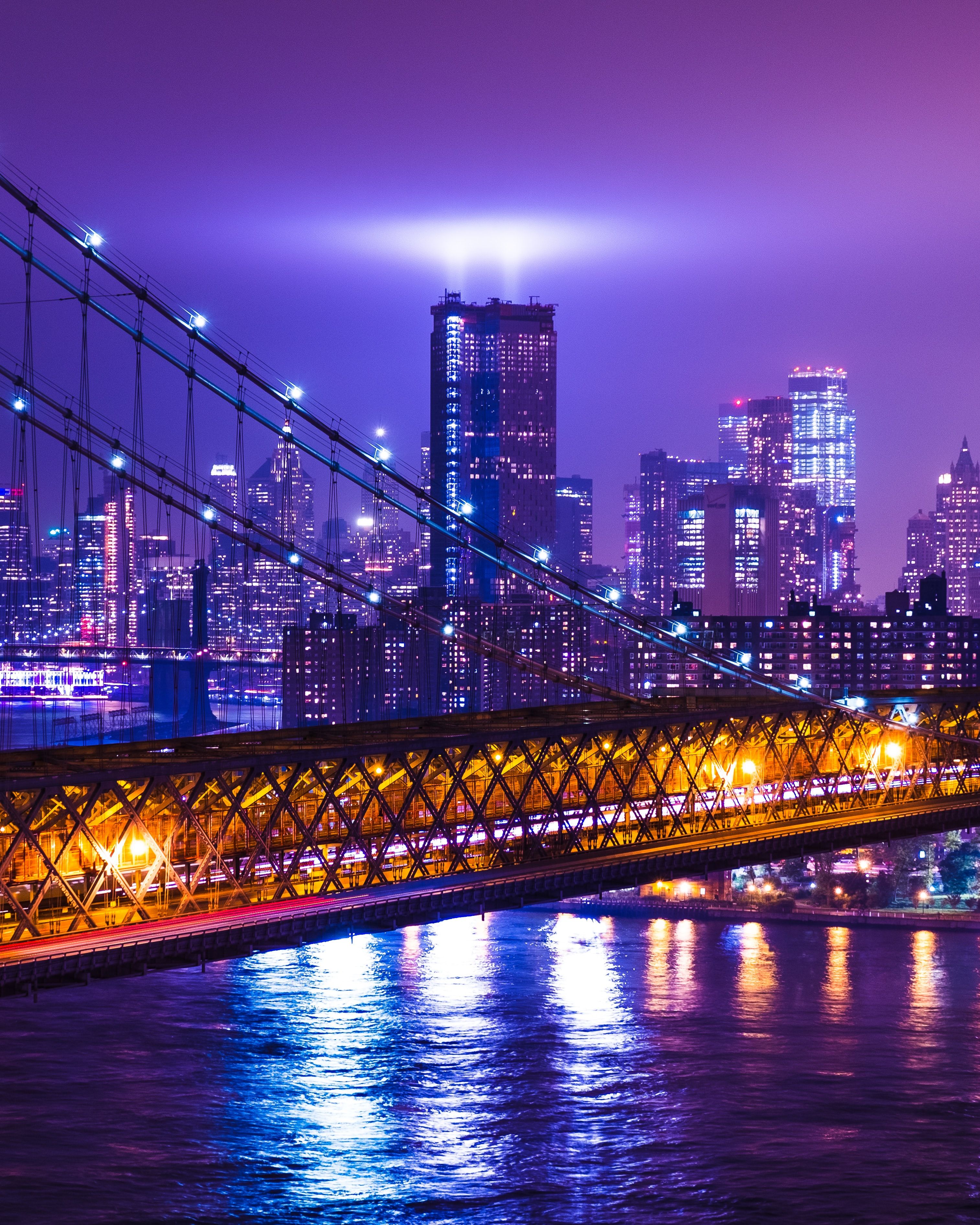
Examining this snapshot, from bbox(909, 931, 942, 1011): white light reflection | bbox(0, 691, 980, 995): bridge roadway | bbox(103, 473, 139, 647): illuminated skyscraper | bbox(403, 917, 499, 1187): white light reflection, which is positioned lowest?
bbox(909, 931, 942, 1011): white light reflection

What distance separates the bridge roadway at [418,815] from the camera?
39.5m

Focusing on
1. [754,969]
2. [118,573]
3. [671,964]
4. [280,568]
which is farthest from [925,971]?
[280,568]

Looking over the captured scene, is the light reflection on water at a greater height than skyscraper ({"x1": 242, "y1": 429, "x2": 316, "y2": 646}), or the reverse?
skyscraper ({"x1": 242, "y1": 429, "x2": 316, "y2": 646})

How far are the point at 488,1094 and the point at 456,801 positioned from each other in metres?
9.80

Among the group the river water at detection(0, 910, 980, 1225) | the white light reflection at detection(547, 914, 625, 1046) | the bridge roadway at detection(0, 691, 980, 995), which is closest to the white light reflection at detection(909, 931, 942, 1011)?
the river water at detection(0, 910, 980, 1225)

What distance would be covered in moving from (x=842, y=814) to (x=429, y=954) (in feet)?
54.4

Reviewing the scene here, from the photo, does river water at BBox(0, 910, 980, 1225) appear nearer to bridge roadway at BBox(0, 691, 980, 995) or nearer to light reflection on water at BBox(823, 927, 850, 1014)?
light reflection on water at BBox(823, 927, 850, 1014)

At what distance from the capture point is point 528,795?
53.6 m

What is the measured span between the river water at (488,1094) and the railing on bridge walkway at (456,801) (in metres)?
→ 5.25

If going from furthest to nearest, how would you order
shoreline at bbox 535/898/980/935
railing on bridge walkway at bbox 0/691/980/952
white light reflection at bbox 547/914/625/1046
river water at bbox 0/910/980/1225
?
shoreline at bbox 535/898/980/935 < white light reflection at bbox 547/914/625/1046 < railing on bridge walkway at bbox 0/691/980/952 < river water at bbox 0/910/980/1225

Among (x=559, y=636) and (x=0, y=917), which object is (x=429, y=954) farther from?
(x=559, y=636)

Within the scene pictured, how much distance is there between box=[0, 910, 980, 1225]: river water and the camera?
38.6 metres

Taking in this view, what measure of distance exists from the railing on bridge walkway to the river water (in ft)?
17.2

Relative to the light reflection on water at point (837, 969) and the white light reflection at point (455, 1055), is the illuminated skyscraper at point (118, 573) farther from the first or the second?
the light reflection on water at point (837, 969)
